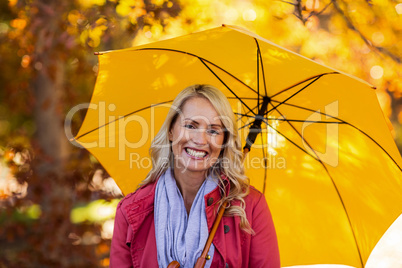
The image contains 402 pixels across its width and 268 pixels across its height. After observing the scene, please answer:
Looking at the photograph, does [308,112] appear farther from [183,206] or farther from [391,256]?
[391,256]

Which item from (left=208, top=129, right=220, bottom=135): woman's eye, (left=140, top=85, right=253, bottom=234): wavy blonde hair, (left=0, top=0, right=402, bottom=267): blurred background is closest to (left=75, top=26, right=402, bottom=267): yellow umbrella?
(left=140, top=85, right=253, bottom=234): wavy blonde hair

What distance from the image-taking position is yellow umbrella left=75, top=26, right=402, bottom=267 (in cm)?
252

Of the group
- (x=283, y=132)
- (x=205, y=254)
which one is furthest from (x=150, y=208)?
(x=283, y=132)

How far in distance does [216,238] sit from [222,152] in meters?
0.53

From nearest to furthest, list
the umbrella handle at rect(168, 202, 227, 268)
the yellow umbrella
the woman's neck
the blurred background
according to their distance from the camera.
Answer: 1. the umbrella handle at rect(168, 202, 227, 268)
2. the yellow umbrella
3. the woman's neck
4. the blurred background

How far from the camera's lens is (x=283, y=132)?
2.85 meters

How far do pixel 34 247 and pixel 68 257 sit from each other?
0.35 m

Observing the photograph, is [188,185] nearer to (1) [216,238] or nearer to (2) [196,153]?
(2) [196,153]

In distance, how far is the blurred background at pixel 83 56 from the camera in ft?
13.1

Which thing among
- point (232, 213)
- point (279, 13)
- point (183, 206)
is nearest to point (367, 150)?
point (232, 213)

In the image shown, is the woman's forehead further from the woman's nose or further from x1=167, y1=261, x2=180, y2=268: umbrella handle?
x1=167, y1=261, x2=180, y2=268: umbrella handle

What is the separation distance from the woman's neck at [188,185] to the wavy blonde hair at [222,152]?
85 millimetres

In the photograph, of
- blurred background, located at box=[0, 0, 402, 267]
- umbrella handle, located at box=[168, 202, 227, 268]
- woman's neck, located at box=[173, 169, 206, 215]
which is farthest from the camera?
blurred background, located at box=[0, 0, 402, 267]

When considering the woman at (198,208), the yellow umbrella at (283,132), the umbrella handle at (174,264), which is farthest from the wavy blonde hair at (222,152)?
the umbrella handle at (174,264)
